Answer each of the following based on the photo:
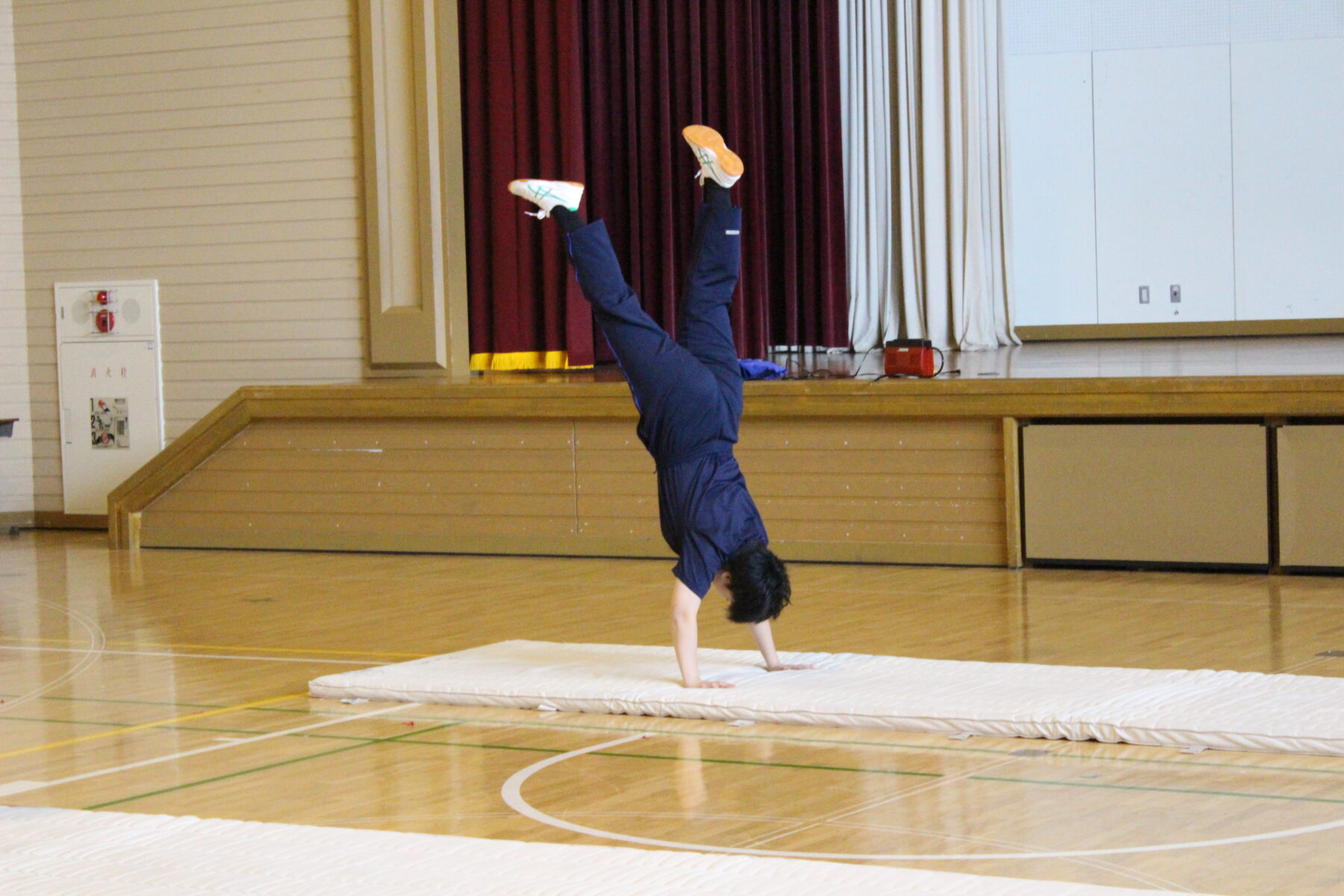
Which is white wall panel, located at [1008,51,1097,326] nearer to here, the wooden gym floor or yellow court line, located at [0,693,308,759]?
the wooden gym floor

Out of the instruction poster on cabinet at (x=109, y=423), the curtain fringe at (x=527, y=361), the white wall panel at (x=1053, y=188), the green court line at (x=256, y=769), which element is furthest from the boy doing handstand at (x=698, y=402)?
the white wall panel at (x=1053, y=188)

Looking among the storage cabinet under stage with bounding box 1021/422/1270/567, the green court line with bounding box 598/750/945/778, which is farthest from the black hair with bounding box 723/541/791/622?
the storage cabinet under stage with bounding box 1021/422/1270/567

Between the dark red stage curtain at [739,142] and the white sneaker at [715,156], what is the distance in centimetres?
515

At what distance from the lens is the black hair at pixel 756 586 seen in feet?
13.1

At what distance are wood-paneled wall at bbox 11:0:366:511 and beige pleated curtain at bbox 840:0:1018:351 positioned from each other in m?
3.01

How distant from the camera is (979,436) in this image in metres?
6.50

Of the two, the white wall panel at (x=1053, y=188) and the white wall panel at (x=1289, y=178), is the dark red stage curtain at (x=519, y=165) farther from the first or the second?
the white wall panel at (x=1289, y=178)

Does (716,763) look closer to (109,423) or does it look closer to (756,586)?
(756,586)

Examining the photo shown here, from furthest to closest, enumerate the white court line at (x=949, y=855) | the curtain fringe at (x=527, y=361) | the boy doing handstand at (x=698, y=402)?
the curtain fringe at (x=527, y=361), the boy doing handstand at (x=698, y=402), the white court line at (x=949, y=855)

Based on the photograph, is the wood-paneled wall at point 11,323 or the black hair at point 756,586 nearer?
the black hair at point 756,586

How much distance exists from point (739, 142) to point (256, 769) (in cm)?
655

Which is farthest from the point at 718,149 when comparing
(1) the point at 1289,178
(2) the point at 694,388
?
(1) the point at 1289,178

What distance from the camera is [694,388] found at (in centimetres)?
429

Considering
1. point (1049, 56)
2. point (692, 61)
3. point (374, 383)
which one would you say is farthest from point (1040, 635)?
point (1049, 56)
